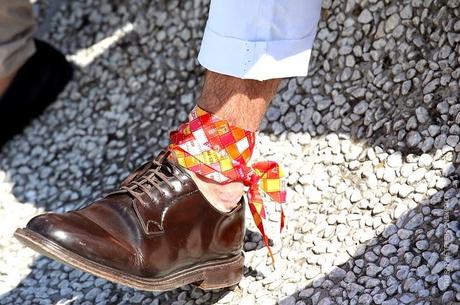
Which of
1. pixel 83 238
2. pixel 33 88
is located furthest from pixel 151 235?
pixel 33 88

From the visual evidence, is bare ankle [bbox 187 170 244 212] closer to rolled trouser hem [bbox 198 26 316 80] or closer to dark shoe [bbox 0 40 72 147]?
rolled trouser hem [bbox 198 26 316 80]

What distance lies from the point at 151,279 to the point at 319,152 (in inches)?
22.6

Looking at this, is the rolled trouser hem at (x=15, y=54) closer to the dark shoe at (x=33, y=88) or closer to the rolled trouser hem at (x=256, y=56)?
the dark shoe at (x=33, y=88)

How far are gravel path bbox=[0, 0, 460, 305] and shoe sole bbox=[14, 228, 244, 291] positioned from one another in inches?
3.4

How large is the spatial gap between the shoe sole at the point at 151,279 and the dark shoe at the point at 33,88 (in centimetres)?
102

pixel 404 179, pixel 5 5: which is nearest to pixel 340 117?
pixel 404 179

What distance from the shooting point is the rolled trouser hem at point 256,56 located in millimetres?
1533

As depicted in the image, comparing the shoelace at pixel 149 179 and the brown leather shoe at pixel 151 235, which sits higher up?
the shoelace at pixel 149 179

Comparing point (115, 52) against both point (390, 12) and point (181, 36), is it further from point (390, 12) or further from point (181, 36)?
point (390, 12)

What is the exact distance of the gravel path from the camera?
5.60 ft

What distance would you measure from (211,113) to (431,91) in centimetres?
55

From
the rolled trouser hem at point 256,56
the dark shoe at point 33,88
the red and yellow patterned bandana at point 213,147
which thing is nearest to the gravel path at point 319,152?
the dark shoe at point 33,88

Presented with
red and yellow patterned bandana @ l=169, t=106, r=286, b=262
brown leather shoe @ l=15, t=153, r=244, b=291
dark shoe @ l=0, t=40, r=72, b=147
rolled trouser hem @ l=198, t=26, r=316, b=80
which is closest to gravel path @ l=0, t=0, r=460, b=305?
dark shoe @ l=0, t=40, r=72, b=147

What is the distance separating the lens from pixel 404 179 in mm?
1804
